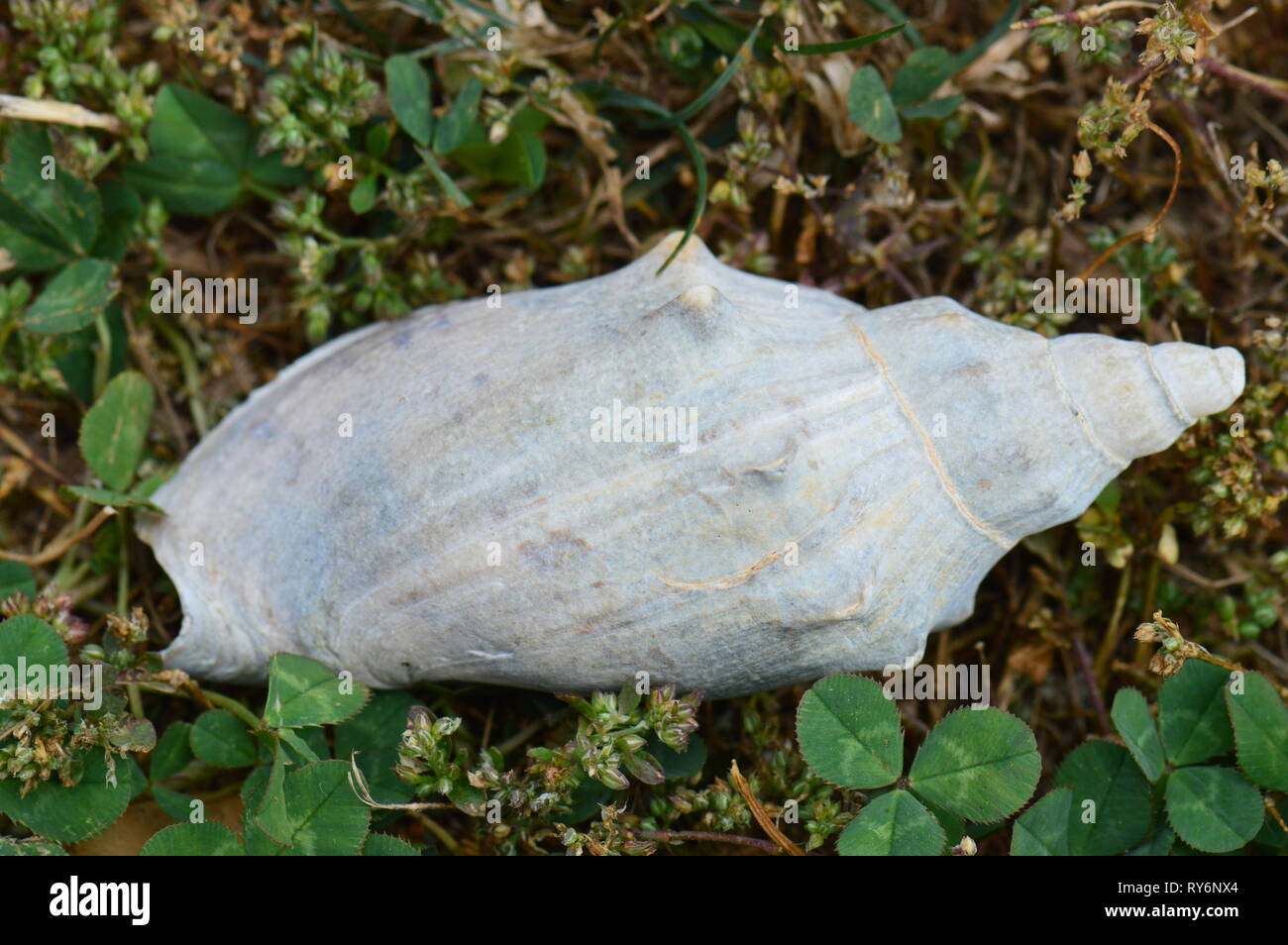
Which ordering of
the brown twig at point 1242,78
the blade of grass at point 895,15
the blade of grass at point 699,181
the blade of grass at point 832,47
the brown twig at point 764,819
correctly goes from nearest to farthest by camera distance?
the brown twig at point 764,819 < the blade of grass at point 699,181 < the blade of grass at point 832,47 < the brown twig at point 1242,78 < the blade of grass at point 895,15

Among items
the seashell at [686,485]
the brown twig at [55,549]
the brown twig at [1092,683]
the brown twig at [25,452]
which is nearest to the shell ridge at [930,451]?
the seashell at [686,485]

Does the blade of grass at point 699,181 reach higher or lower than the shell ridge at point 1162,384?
higher

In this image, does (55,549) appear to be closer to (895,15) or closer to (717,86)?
(717,86)

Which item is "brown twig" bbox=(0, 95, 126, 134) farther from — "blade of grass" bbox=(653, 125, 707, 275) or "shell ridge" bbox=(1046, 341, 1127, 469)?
"shell ridge" bbox=(1046, 341, 1127, 469)

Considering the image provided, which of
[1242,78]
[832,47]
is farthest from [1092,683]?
[832,47]

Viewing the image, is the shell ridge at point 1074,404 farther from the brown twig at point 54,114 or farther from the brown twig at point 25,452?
the brown twig at point 25,452

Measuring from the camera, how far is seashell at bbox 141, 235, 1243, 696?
233 cm

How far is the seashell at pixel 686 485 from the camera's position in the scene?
91.7 inches

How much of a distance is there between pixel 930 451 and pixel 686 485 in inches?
20.6

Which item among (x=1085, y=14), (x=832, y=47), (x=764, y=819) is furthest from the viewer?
(x=832, y=47)

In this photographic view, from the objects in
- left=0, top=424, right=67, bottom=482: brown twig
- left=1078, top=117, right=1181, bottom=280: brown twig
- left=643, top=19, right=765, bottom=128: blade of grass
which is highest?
left=643, top=19, right=765, bottom=128: blade of grass

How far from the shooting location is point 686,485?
2.32m

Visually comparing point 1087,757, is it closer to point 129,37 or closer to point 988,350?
point 988,350

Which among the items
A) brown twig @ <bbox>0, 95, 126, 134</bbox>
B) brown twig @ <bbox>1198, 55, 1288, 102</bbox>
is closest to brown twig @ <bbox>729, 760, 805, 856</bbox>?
brown twig @ <bbox>1198, 55, 1288, 102</bbox>
